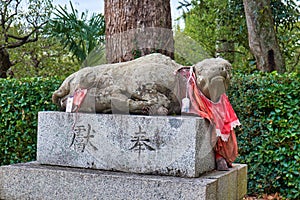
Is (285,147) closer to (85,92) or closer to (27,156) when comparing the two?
(85,92)

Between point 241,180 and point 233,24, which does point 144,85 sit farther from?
point 233,24

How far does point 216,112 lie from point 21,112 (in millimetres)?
3538

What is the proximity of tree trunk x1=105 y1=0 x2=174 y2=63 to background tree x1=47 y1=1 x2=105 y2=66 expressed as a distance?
1.75 m

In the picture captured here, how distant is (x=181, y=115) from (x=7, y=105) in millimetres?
3579

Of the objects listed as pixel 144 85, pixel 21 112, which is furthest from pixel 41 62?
pixel 144 85

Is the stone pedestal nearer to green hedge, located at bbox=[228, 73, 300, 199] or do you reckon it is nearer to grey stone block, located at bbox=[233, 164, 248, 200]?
grey stone block, located at bbox=[233, 164, 248, 200]

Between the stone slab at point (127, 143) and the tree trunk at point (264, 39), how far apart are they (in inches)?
160

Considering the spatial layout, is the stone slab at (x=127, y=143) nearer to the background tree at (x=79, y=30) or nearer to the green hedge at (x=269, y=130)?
the green hedge at (x=269, y=130)

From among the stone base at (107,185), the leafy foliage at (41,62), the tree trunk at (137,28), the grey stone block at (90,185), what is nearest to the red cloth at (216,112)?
the stone base at (107,185)

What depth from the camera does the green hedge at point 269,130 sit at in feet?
16.6

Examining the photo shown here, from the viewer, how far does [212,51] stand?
12227 mm

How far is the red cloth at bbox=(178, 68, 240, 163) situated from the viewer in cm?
329

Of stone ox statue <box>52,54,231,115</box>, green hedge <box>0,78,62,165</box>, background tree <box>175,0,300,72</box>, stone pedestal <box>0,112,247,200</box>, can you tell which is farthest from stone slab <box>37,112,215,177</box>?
background tree <box>175,0,300,72</box>

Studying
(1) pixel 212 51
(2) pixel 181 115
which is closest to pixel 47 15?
(1) pixel 212 51
